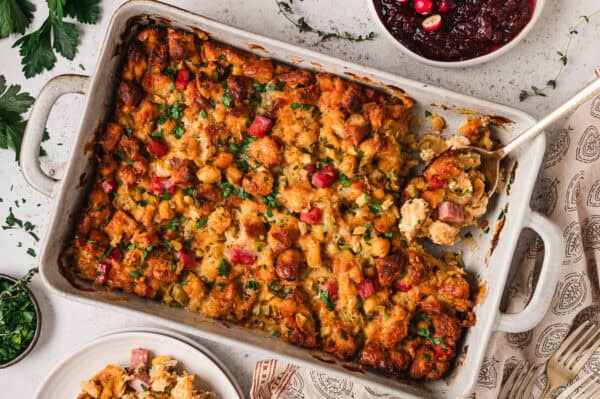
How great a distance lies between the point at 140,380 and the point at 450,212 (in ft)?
7.37

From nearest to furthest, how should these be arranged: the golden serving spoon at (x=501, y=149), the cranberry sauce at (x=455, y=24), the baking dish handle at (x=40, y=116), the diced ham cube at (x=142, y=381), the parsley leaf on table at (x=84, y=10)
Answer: the golden serving spoon at (x=501, y=149) → the baking dish handle at (x=40, y=116) → the cranberry sauce at (x=455, y=24) → the parsley leaf on table at (x=84, y=10) → the diced ham cube at (x=142, y=381)

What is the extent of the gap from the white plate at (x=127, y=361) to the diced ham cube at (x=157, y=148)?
1.19 m

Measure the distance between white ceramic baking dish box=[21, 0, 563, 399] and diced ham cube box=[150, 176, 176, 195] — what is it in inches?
15.6

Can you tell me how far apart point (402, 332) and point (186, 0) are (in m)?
2.44

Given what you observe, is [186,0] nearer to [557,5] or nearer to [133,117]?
[133,117]

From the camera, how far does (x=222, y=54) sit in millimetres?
3588

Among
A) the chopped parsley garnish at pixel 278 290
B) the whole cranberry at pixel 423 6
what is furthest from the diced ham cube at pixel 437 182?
the chopped parsley garnish at pixel 278 290

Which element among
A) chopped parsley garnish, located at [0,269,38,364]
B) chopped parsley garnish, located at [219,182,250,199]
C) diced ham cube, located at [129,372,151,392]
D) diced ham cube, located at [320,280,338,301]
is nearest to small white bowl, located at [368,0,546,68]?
chopped parsley garnish, located at [219,182,250,199]

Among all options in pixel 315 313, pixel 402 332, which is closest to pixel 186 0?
pixel 315 313

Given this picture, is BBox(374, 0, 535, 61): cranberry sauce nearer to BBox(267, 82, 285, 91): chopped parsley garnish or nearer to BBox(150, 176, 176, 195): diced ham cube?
Answer: BBox(267, 82, 285, 91): chopped parsley garnish

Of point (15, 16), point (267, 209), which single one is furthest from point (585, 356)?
point (15, 16)

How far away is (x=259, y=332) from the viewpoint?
3.66 m

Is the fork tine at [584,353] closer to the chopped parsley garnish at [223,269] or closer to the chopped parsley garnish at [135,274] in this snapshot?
the chopped parsley garnish at [223,269]

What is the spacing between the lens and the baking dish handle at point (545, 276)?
329 cm
